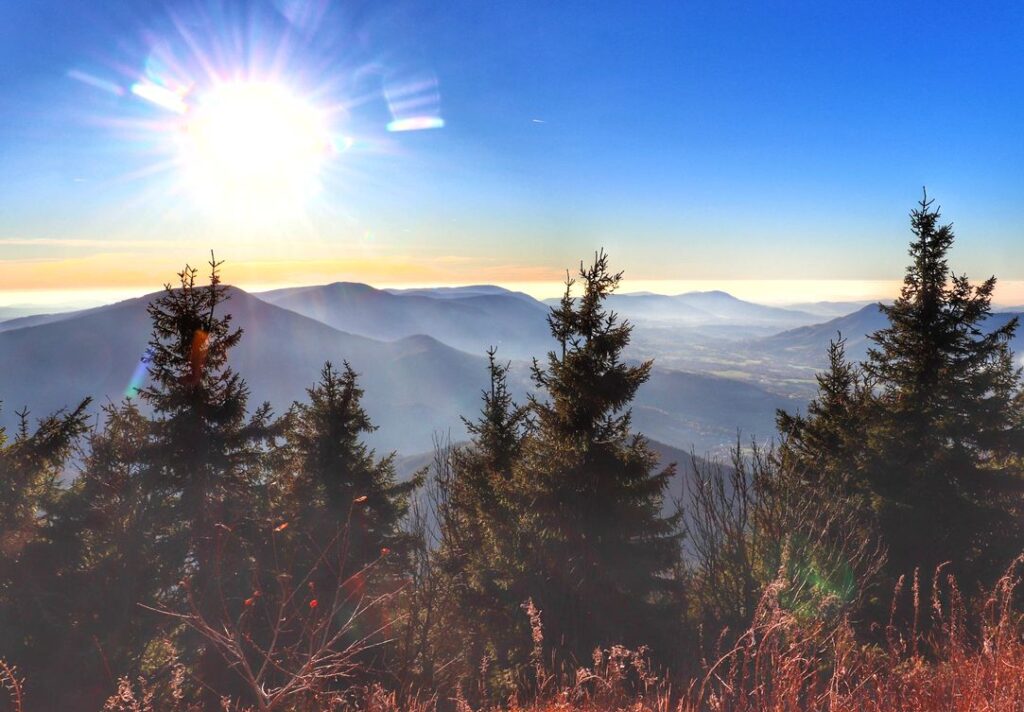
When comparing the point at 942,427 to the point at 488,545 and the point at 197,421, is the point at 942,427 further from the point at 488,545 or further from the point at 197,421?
the point at 197,421

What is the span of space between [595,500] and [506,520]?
112 inches

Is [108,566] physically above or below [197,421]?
below

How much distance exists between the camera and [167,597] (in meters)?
10.2

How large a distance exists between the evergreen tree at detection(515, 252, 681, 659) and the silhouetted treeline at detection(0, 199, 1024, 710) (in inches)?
1.9

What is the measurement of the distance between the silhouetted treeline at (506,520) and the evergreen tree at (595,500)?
5 centimetres

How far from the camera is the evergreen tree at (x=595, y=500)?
10.7 m

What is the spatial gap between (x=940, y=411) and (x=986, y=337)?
2.40m

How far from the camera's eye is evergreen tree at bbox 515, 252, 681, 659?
1073 centimetres

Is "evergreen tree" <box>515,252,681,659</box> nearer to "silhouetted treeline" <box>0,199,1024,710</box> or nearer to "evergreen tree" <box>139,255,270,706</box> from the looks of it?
"silhouetted treeline" <box>0,199,1024,710</box>

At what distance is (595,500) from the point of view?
11.2 metres

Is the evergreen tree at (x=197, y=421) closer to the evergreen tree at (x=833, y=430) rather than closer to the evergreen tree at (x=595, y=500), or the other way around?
the evergreen tree at (x=595, y=500)

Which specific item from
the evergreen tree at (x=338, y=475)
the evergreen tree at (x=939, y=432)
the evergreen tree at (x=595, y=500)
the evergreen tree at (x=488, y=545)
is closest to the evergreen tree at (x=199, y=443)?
the evergreen tree at (x=338, y=475)

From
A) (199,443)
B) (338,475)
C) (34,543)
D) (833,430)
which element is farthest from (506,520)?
(833,430)

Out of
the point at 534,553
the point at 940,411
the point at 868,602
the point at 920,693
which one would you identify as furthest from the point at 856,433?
the point at 920,693
